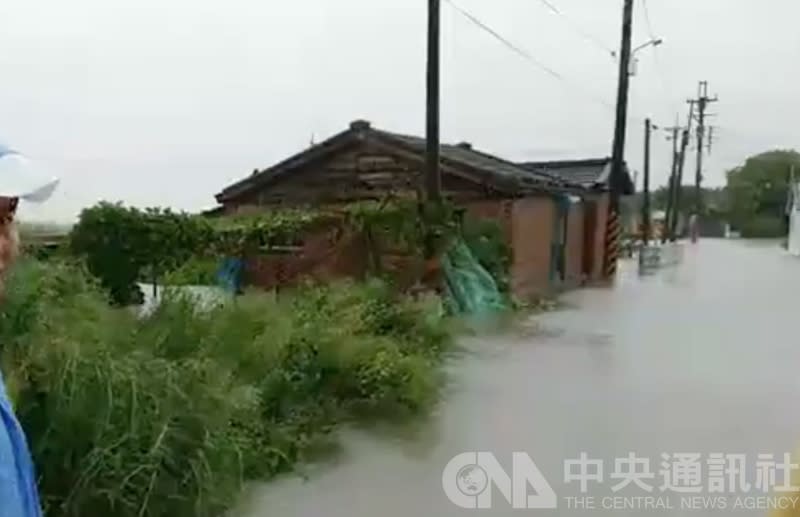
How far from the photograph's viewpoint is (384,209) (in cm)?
1262

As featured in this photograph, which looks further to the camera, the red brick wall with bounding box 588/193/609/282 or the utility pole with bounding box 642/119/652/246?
the utility pole with bounding box 642/119/652/246

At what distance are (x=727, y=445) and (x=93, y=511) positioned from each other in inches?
162

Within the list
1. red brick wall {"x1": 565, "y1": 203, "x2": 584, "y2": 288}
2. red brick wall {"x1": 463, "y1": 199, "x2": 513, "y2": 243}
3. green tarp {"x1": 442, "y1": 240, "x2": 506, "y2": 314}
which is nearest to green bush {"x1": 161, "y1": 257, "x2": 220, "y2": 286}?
green tarp {"x1": 442, "y1": 240, "x2": 506, "y2": 314}

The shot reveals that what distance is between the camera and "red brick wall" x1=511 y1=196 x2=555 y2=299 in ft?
55.4

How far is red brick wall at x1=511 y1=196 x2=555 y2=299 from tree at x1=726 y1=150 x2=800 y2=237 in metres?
46.1

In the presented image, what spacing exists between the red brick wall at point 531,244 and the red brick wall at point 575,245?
205 centimetres

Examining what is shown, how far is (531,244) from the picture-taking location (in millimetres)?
18359

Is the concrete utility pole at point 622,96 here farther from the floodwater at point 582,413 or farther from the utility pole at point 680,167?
the utility pole at point 680,167

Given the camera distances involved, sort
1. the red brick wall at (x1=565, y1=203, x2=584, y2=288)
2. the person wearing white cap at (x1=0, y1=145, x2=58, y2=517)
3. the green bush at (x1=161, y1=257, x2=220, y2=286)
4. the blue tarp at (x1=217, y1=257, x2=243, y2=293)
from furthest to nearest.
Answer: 1. the red brick wall at (x1=565, y1=203, x2=584, y2=288)
2. the blue tarp at (x1=217, y1=257, x2=243, y2=293)
3. the green bush at (x1=161, y1=257, x2=220, y2=286)
4. the person wearing white cap at (x1=0, y1=145, x2=58, y2=517)

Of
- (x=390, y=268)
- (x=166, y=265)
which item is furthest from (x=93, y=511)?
(x=390, y=268)

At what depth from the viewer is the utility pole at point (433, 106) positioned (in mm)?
12781

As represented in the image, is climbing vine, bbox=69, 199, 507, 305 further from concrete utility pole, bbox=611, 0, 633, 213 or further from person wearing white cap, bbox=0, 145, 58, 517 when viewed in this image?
concrete utility pole, bbox=611, 0, 633, 213

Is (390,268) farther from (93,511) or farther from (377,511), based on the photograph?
(93,511)

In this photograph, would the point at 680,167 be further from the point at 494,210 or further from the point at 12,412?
the point at 12,412
